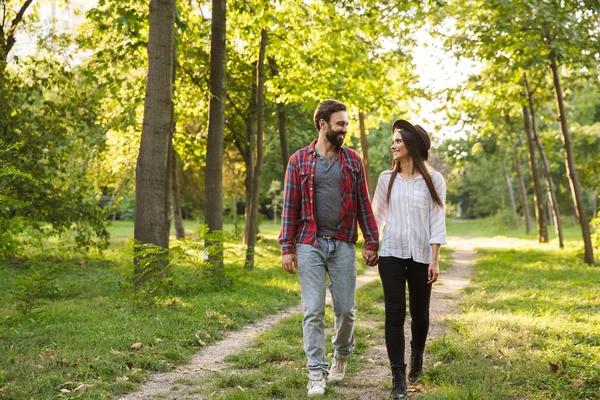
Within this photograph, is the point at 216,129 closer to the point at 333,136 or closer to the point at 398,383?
the point at 333,136

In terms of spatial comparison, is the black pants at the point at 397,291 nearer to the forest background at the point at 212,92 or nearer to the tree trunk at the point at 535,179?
the forest background at the point at 212,92

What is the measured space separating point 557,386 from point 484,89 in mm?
15707

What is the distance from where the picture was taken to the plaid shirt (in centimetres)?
543

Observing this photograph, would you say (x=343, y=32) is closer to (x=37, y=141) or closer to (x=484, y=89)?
(x=484, y=89)

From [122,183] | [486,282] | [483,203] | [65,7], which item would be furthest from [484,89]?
[483,203]

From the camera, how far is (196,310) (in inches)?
359

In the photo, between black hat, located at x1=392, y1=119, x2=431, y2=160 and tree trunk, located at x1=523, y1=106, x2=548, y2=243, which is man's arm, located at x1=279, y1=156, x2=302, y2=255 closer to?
black hat, located at x1=392, y1=119, x2=431, y2=160

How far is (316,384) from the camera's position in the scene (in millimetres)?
5270

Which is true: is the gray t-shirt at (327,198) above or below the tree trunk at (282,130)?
below

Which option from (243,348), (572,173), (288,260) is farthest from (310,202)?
(572,173)

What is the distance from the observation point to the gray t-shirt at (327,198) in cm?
543

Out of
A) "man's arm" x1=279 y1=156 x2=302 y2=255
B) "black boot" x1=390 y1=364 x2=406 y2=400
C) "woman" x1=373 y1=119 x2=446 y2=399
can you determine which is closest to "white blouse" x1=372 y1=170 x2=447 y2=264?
"woman" x1=373 y1=119 x2=446 y2=399

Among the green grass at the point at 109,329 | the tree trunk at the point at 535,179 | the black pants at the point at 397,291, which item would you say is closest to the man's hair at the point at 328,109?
the black pants at the point at 397,291

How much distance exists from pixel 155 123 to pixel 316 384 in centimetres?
615
